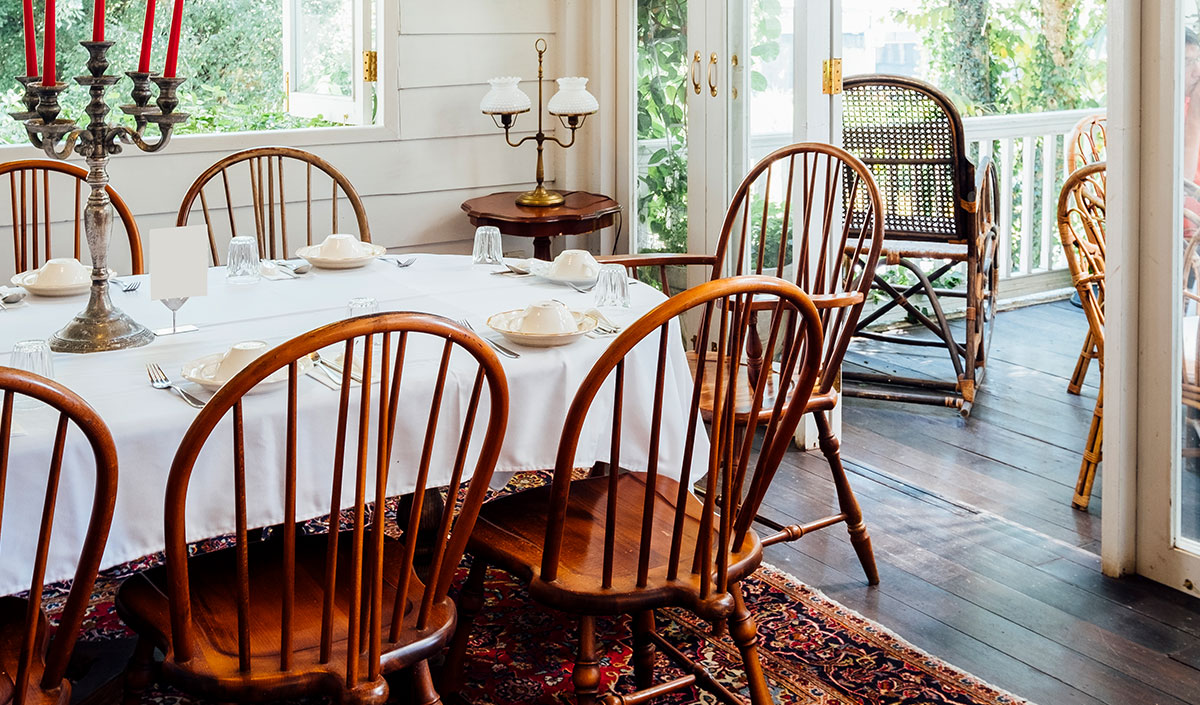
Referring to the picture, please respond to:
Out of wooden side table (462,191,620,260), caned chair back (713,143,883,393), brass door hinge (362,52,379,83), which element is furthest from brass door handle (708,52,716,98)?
brass door hinge (362,52,379,83)

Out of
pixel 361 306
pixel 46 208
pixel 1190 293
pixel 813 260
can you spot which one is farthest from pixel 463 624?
pixel 813 260

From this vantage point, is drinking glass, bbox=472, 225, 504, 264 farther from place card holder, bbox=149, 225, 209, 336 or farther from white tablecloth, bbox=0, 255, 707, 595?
place card holder, bbox=149, 225, 209, 336

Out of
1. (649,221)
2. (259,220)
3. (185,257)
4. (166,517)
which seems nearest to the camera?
(166,517)

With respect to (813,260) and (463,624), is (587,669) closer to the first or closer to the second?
Answer: (463,624)

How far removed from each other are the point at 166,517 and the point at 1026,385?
3.53 m

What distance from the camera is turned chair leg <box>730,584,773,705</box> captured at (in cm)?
191

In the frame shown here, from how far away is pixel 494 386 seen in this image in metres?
1.60

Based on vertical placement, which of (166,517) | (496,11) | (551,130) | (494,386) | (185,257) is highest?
(496,11)

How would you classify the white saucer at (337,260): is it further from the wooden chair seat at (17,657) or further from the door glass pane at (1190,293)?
the door glass pane at (1190,293)

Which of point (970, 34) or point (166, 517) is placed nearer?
point (166, 517)

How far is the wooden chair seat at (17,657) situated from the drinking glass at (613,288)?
1144mm

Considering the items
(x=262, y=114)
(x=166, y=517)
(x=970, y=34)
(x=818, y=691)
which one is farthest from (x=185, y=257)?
(x=970, y=34)

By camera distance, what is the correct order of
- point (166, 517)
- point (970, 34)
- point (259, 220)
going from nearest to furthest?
point (166, 517), point (259, 220), point (970, 34)

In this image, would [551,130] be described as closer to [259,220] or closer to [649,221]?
[649,221]
